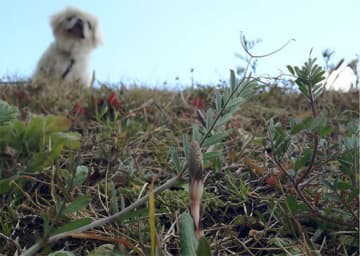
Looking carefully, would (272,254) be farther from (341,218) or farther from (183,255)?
(183,255)

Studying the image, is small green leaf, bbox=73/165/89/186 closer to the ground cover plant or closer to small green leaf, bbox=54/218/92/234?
the ground cover plant

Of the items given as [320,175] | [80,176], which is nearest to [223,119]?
[80,176]

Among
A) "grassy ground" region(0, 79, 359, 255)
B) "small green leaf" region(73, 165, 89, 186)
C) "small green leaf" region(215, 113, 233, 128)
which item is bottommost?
"grassy ground" region(0, 79, 359, 255)

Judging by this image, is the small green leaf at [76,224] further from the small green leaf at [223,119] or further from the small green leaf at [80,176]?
the small green leaf at [223,119]

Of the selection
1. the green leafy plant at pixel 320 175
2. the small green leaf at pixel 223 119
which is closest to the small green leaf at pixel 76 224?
the small green leaf at pixel 223 119

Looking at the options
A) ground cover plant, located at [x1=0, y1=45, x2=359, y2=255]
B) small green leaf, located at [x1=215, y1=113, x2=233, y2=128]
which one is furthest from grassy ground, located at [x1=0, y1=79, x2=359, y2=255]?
small green leaf, located at [x1=215, y1=113, x2=233, y2=128]

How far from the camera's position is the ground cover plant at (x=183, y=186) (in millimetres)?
1117

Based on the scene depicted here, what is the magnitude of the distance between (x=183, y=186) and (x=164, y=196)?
0.08 m

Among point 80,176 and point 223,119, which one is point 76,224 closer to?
point 80,176

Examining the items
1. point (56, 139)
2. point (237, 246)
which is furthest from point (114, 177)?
point (237, 246)

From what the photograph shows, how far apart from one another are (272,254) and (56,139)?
2.45 ft

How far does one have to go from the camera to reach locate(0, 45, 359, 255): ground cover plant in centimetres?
112

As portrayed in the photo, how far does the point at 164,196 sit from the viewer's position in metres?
1.59

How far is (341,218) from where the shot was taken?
4.44 ft
